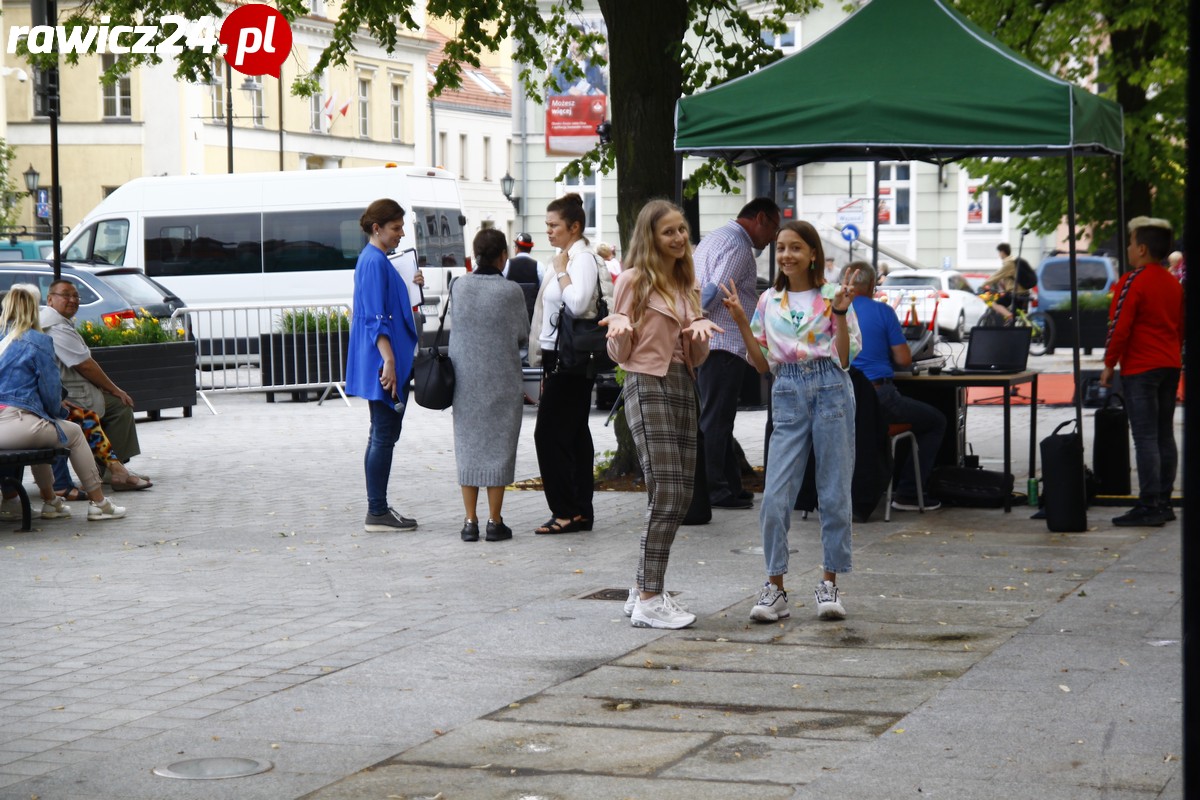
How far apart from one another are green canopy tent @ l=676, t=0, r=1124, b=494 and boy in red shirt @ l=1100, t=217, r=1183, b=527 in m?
0.32

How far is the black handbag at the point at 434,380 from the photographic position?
9852 millimetres

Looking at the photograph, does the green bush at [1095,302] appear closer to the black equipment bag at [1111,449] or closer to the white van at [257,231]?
the white van at [257,231]

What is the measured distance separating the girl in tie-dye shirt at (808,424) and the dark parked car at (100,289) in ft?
49.1

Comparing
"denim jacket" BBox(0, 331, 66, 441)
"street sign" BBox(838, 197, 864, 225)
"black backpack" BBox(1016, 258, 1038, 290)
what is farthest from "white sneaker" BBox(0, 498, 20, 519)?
"street sign" BBox(838, 197, 864, 225)

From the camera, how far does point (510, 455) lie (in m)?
9.92

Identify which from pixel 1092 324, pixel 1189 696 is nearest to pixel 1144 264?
pixel 1189 696

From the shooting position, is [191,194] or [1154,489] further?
[191,194]

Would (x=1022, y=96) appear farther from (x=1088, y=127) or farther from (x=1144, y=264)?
(x=1144, y=264)

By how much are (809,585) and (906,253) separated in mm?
43195

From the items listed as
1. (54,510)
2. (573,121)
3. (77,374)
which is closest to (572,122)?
(573,121)

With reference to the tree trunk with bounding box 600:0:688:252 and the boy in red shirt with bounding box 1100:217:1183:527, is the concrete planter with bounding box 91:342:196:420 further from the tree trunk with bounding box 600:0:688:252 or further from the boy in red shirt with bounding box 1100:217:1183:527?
the boy in red shirt with bounding box 1100:217:1183:527

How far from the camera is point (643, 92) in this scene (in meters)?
12.2

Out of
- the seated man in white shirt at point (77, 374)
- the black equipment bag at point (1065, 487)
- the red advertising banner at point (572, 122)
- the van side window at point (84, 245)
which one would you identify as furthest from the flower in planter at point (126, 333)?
the red advertising banner at point (572, 122)

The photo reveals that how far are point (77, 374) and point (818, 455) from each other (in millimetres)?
6665
